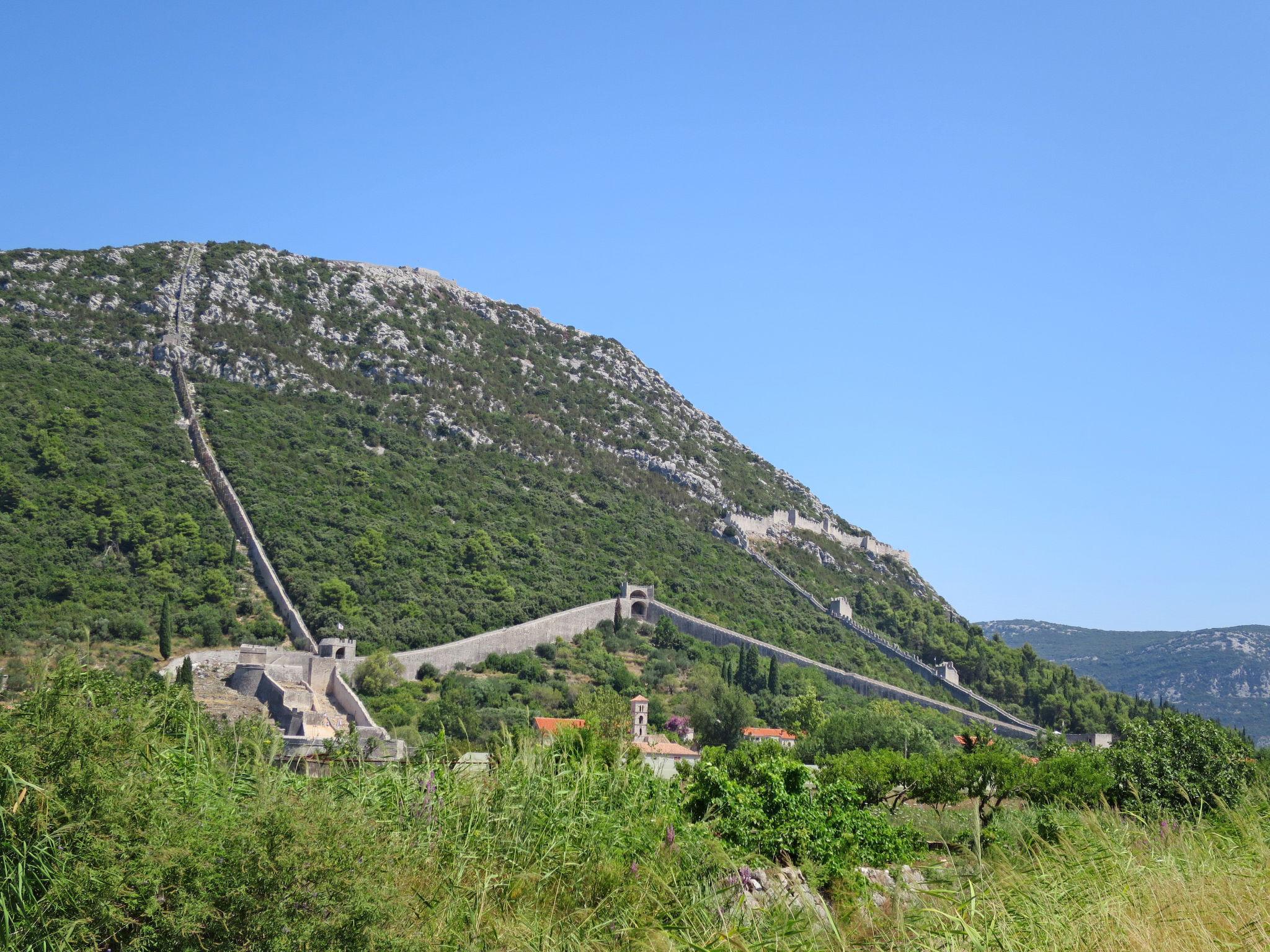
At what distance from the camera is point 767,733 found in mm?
40875

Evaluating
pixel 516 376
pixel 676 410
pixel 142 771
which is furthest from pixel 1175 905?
pixel 676 410

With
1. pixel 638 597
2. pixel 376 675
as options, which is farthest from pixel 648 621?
pixel 376 675

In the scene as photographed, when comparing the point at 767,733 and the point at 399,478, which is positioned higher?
the point at 399,478

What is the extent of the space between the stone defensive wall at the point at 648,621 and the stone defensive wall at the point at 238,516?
14.7ft

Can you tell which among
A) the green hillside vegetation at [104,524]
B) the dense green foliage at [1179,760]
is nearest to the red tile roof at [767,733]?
the green hillside vegetation at [104,524]

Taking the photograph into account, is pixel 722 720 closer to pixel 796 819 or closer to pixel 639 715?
pixel 639 715

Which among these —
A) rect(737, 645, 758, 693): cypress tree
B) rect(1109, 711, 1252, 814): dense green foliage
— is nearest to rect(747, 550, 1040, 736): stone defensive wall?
rect(737, 645, 758, 693): cypress tree

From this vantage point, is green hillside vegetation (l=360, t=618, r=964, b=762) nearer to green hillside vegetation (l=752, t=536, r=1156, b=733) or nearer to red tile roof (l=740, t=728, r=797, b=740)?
red tile roof (l=740, t=728, r=797, b=740)

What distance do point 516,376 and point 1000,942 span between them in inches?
3204

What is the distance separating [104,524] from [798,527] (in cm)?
5072

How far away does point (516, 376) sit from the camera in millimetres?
84938

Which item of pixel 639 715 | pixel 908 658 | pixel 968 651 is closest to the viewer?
pixel 639 715

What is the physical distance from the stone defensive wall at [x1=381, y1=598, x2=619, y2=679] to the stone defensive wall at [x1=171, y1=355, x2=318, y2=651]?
4083 millimetres

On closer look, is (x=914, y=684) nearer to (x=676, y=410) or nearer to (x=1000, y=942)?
(x=676, y=410)
